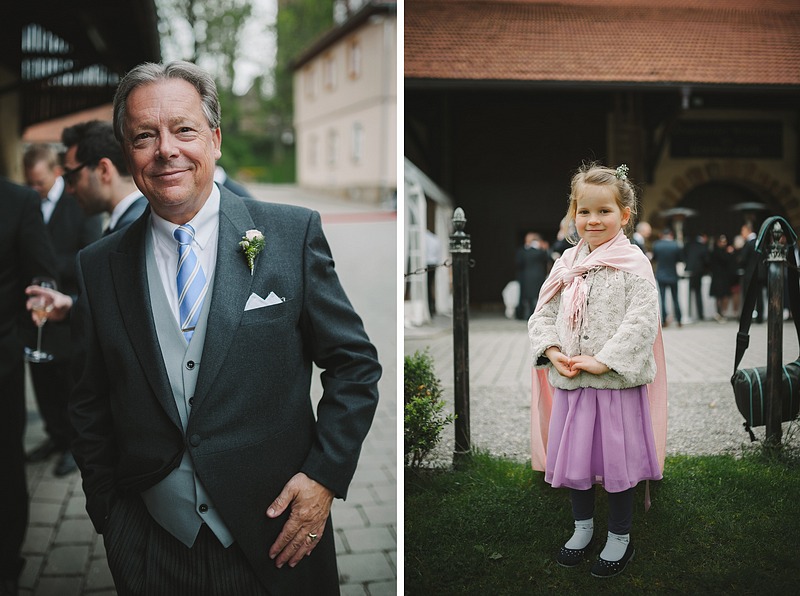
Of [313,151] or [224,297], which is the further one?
[313,151]

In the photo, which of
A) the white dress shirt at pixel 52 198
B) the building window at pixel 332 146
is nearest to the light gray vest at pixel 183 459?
the white dress shirt at pixel 52 198

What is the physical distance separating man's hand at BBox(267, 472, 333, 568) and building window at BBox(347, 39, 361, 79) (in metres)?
21.7

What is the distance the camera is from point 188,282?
2.08 metres

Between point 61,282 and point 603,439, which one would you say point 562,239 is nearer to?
point 603,439

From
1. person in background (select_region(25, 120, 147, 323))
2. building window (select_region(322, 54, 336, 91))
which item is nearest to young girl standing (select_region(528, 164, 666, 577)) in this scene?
person in background (select_region(25, 120, 147, 323))

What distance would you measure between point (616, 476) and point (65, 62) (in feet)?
26.7

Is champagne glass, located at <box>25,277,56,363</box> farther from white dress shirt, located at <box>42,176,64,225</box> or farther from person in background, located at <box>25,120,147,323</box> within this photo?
white dress shirt, located at <box>42,176,64,225</box>

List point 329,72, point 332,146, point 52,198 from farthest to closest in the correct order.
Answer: point 332,146 < point 329,72 < point 52,198

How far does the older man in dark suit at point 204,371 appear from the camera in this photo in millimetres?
2045

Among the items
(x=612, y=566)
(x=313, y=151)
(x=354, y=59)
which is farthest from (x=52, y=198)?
(x=313, y=151)

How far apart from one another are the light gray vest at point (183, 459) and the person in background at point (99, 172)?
112 centimetres

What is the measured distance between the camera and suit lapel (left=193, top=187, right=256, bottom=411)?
2.01 m

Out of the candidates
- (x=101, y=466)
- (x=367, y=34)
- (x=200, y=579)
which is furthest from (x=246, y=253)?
(x=367, y=34)

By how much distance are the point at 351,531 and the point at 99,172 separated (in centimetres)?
201
